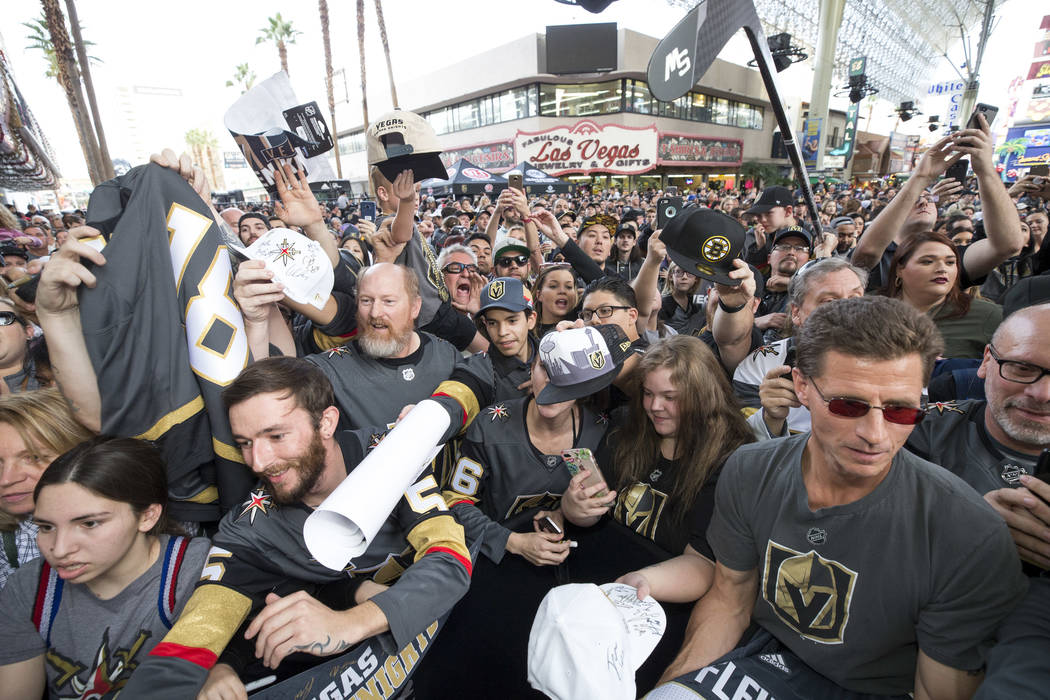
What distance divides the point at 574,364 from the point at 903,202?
2851mm

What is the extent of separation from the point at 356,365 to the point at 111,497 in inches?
50.6

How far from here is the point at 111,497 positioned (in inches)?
62.9

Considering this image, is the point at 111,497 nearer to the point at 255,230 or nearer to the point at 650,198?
the point at 255,230

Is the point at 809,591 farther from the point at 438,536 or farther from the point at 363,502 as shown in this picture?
the point at 363,502

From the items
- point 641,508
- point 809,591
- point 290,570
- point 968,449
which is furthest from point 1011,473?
point 290,570

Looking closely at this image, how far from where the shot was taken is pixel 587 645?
4.62 ft

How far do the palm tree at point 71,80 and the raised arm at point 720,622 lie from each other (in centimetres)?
2042

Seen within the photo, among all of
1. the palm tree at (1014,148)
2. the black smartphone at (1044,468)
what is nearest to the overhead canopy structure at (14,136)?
the black smartphone at (1044,468)

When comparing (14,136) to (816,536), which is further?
(14,136)

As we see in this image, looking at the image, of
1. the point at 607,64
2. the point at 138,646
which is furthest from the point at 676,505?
the point at 607,64

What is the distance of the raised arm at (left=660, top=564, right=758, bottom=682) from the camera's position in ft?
5.97

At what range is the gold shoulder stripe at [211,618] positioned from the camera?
148 cm

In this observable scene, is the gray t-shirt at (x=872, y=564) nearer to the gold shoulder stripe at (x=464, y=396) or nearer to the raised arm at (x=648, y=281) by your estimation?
the gold shoulder stripe at (x=464, y=396)

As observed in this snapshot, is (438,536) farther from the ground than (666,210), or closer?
closer
